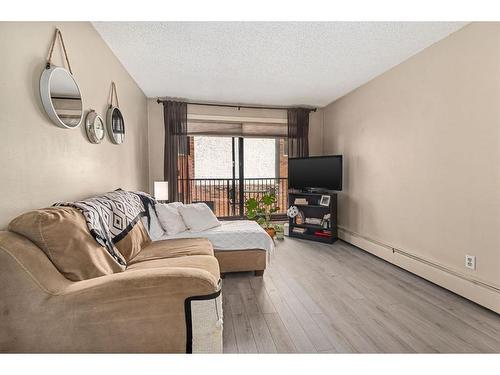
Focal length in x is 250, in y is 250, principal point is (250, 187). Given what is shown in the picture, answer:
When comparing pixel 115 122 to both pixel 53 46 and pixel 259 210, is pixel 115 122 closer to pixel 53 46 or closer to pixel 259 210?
pixel 53 46

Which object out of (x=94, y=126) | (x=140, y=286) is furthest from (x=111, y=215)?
(x=140, y=286)

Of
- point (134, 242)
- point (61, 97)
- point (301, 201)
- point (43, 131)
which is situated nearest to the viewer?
point (43, 131)

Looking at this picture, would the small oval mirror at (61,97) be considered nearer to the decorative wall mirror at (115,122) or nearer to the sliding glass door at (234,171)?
the decorative wall mirror at (115,122)

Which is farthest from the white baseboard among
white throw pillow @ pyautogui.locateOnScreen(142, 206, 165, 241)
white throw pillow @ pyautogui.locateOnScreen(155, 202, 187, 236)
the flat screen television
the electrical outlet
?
white throw pillow @ pyautogui.locateOnScreen(142, 206, 165, 241)

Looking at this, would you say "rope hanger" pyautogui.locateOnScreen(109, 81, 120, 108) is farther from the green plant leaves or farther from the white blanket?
the green plant leaves

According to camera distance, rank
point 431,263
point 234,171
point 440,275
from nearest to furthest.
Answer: point 440,275, point 431,263, point 234,171

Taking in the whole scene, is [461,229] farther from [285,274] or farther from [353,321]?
[285,274]

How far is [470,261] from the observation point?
6.99 feet

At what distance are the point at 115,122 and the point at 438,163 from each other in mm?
3252

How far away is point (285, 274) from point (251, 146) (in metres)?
2.79

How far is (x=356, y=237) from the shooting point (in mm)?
3719

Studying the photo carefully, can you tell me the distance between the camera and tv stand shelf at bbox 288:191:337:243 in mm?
3936

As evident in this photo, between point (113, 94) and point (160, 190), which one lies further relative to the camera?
point (160, 190)

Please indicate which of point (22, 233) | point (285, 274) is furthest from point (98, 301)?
point (285, 274)
